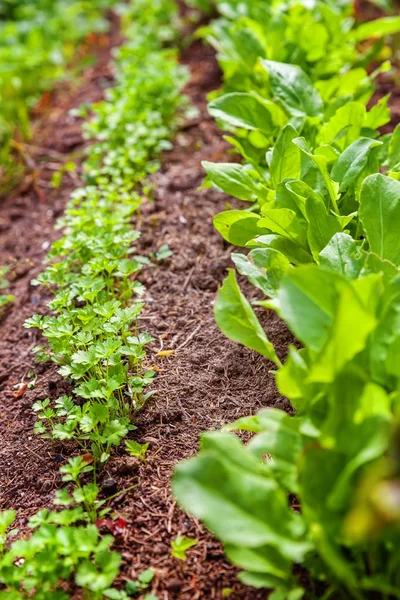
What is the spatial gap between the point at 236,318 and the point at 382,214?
0.57 m

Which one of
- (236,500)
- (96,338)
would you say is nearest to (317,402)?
(236,500)

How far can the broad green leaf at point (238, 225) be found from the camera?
7.34ft

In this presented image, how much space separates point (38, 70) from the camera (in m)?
4.62

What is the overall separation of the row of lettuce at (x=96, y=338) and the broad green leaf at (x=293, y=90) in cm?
80

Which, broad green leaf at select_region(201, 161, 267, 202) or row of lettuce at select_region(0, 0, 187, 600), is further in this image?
broad green leaf at select_region(201, 161, 267, 202)

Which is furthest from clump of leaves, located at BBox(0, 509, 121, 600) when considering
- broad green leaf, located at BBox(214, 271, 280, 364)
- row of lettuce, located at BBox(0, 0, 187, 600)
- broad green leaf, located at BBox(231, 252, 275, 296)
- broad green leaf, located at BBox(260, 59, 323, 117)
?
broad green leaf, located at BBox(260, 59, 323, 117)

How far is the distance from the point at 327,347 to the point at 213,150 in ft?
7.55

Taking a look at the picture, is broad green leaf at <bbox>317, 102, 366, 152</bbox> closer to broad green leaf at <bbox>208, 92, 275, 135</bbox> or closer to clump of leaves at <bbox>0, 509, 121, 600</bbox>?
broad green leaf at <bbox>208, 92, 275, 135</bbox>

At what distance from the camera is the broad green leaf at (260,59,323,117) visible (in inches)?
103

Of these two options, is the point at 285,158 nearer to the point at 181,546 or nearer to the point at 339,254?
the point at 339,254

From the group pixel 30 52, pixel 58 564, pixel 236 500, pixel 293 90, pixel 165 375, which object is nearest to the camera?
pixel 236 500

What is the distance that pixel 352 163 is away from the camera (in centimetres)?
214

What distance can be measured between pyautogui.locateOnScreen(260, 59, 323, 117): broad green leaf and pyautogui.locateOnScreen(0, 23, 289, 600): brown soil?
24.4 inches

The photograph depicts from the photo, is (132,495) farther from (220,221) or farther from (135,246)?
(135,246)
